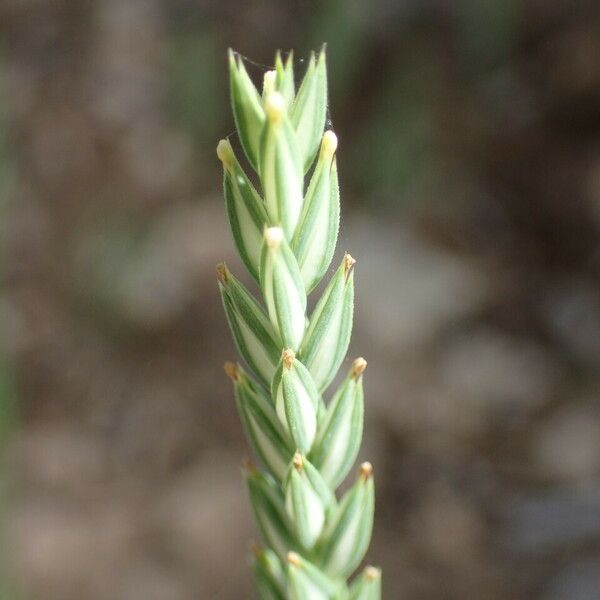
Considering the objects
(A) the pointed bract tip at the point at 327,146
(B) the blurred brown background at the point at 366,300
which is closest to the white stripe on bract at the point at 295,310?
(A) the pointed bract tip at the point at 327,146

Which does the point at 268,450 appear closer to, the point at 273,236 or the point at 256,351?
the point at 256,351

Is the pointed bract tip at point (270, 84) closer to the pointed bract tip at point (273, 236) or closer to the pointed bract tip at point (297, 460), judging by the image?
the pointed bract tip at point (273, 236)

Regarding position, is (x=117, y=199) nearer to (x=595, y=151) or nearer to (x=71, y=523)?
(x=71, y=523)

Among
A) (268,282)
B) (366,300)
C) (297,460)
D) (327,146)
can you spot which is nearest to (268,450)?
(297,460)

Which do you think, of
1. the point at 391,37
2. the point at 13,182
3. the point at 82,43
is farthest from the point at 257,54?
the point at 13,182

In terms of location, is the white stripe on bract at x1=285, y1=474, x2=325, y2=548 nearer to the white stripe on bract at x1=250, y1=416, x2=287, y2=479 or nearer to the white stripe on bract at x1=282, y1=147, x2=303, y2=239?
the white stripe on bract at x1=250, y1=416, x2=287, y2=479

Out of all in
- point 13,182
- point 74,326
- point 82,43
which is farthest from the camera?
point 82,43
